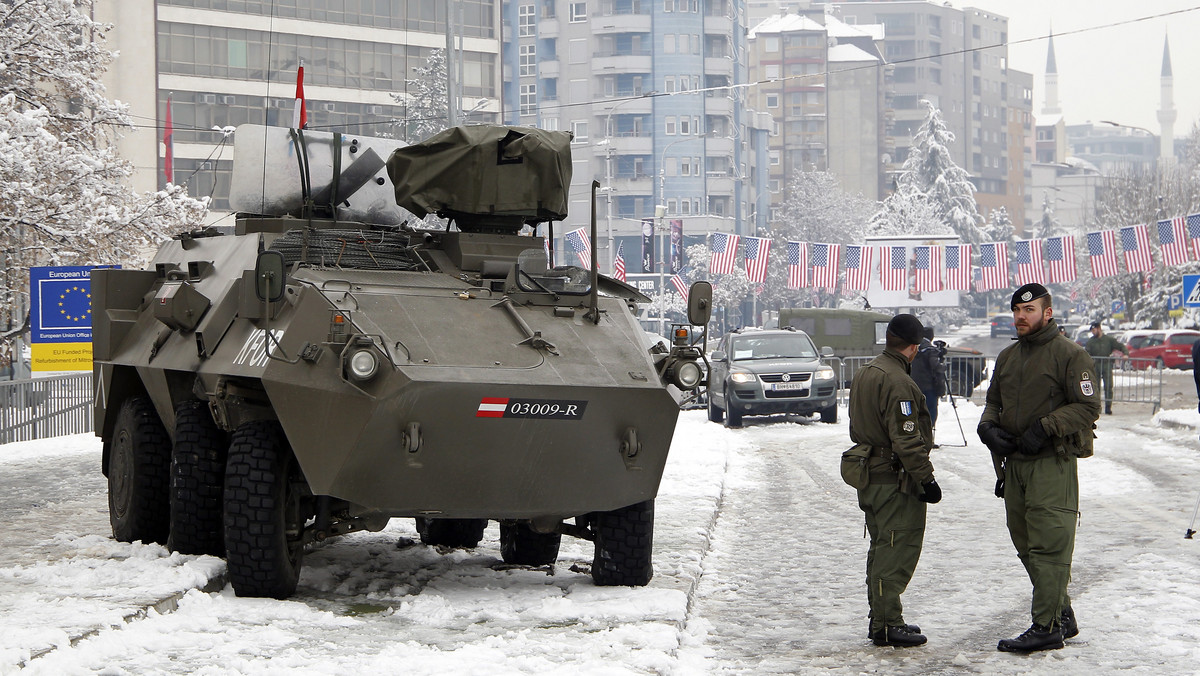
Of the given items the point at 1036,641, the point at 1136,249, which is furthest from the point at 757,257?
the point at 1036,641

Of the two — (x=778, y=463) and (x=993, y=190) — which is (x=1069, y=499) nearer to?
(x=778, y=463)

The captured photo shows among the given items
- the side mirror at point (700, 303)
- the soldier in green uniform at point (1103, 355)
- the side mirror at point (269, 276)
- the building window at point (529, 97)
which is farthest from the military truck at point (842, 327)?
the building window at point (529, 97)

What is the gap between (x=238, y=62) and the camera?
202 feet

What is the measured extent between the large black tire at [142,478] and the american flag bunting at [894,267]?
130ft

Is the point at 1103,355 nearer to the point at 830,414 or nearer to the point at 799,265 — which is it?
the point at 830,414

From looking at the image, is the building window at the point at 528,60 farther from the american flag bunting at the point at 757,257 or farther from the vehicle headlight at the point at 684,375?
the vehicle headlight at the point at 684,375

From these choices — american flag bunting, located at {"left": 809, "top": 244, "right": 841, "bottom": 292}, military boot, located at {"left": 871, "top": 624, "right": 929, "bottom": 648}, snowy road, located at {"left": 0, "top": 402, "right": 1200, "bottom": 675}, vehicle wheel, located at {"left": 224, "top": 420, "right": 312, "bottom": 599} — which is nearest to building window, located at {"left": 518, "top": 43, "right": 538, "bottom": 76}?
american flag bunting, located at {"left": 809, "top": 244, "right": 841, "bottom": 292}

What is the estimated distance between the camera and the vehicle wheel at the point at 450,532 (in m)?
11.0

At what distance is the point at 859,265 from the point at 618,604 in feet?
137

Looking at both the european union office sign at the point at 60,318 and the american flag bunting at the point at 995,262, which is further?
the american flag bunting at the point at 995,262

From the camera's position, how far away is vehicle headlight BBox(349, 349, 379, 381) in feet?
25.9

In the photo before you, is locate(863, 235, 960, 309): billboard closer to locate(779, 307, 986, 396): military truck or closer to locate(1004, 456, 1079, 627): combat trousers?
locate(779, 307, 986, 396): military truck

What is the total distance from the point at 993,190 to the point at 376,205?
5903 inches

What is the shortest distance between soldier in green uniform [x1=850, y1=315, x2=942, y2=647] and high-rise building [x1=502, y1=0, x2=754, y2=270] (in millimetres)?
84552
